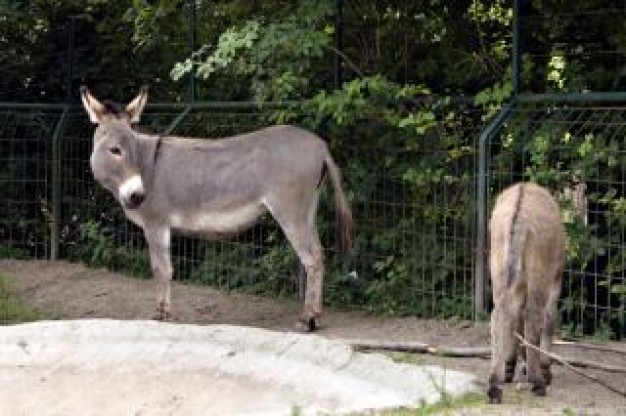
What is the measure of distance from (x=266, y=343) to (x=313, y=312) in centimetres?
172

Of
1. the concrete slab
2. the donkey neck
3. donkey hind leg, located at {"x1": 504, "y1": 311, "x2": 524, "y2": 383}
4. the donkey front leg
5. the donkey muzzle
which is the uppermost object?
the donkey neck

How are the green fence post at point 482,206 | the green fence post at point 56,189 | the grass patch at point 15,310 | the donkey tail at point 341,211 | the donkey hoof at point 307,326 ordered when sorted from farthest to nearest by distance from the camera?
1. the green fence post at point 56,189
2. the grass patch at point 15,310
3. the donkey tail at point 341,211
4. the donkey hoof at point 307,326
5. the green fence post at point 482,206

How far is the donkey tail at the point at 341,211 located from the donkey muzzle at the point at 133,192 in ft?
4.96

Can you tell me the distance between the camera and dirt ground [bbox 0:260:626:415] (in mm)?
6793

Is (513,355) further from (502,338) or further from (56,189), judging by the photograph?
(56,189)

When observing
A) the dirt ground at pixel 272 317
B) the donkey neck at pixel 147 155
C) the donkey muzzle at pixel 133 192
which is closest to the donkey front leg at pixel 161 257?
the donkey muzzle at pixel 133 192

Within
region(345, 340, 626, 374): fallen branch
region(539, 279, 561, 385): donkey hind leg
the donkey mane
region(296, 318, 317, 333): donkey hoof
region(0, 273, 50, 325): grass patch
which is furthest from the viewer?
region(0, 273, 50, 325): grass patch

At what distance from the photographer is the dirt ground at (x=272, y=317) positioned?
6793mm

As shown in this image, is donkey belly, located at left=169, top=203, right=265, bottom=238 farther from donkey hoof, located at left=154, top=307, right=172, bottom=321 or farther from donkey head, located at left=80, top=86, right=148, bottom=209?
donkey hoof, located at left=154, top=307, right=172, bottom=321

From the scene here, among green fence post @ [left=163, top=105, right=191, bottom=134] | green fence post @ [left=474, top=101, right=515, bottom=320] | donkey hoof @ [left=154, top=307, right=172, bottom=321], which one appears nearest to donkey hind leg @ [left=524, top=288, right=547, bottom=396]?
green fence post @ [left=474, top=101, right=515, bottom=320]

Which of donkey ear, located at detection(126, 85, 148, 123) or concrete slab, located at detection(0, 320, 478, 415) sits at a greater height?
donkey ear, located at detection(126, 85, 148, 123)

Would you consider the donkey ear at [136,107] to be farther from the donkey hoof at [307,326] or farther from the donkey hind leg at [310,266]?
the donkey hoof at [307,326]

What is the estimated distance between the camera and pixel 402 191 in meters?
10.3

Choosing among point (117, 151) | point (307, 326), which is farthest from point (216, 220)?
point (307, 326)
